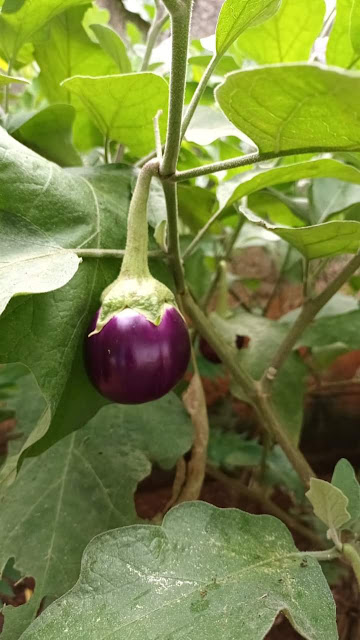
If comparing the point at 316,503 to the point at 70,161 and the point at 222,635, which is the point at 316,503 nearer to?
the point at 222,635

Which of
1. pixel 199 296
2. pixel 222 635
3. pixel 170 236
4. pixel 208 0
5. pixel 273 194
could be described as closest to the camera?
pixel 222 635

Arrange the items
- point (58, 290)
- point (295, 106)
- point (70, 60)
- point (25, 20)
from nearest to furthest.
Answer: point (295, 106)
point (58, 290)
point (25, 20)
point (70, 60)

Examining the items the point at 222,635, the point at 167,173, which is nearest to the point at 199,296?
the point at 167,173

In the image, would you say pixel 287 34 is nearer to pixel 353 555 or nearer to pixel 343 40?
pixel 343 40

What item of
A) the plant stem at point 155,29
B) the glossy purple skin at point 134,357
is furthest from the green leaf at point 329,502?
the plant stem at point 155,29

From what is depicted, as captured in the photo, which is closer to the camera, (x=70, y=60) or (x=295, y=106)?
(x=295, y=106)

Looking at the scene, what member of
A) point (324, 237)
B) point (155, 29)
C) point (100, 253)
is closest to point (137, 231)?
point (100, 253)

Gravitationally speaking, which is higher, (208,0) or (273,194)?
(208,0)
